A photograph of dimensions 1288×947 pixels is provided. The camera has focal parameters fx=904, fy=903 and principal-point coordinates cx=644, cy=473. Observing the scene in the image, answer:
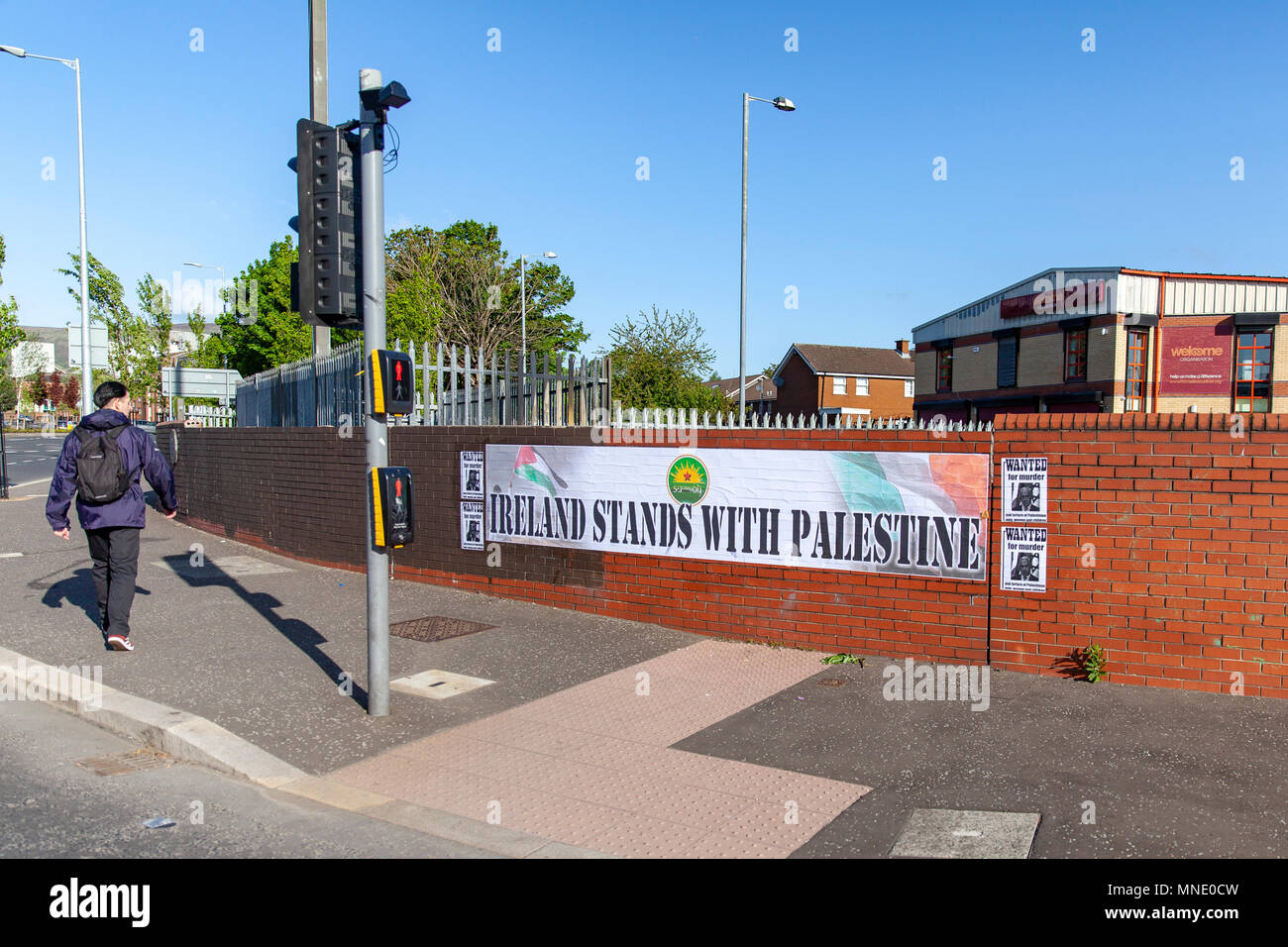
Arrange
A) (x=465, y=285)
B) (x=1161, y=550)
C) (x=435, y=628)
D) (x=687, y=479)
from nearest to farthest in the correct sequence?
1. (x=1161, y=550)
2. (x=687, y=479)
3. (x=435, y=628)
4. (x=465, y=285)

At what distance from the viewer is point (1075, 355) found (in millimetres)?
40594

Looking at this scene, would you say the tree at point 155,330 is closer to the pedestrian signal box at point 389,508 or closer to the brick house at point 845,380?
the pedestrian signal box at point 389,508

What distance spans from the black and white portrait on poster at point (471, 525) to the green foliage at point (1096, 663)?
Result: 5.70m

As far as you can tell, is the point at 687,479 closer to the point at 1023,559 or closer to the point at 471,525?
the point at 471,525

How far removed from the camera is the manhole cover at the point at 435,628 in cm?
777

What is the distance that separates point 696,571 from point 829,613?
4.07 feet

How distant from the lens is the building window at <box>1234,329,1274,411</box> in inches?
1510

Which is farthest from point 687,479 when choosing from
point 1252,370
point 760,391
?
point 760,391

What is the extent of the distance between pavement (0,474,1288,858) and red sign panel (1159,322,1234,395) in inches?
1526

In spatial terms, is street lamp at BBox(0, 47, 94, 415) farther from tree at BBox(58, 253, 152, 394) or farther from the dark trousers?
the dark trousers

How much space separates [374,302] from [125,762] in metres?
3.00

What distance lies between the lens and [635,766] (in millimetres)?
4988

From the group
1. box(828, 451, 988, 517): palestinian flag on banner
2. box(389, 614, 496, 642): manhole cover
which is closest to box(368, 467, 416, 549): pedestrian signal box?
box(389, 614, 496, 642): manhole cover

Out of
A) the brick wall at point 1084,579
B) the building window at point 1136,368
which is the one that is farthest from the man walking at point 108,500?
the building window at point 1136,368
